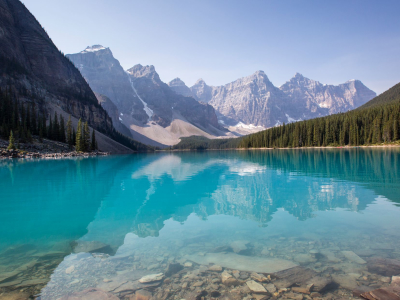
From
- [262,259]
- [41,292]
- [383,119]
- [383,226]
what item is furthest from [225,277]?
[383,119]

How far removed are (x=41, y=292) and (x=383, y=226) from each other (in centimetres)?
1234

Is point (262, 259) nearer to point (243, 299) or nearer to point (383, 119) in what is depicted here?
point (243, 299)

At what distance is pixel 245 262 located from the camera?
714cm

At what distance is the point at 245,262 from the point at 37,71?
16527 cm

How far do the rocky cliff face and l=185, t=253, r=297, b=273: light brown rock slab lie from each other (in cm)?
12441

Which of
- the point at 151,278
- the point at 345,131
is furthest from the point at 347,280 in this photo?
the point at 345,131

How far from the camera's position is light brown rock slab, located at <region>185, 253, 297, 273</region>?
6.76 meters

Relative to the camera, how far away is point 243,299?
17.7ft

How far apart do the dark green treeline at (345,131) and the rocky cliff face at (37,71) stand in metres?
115

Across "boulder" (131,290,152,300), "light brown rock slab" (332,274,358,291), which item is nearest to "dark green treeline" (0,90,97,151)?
"boulder" (131,290,152,300)

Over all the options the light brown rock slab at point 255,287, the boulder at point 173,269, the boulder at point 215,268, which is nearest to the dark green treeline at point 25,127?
the boulder at point 173,269

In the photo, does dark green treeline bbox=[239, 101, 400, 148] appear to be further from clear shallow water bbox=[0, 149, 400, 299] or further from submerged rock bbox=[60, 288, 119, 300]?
submerged rock bbox=[60, 288, 119, 300]

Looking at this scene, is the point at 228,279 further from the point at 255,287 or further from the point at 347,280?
the point at 347,280

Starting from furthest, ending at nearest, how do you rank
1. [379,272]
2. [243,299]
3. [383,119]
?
1. [383,119]
2. [379,272]
3. [243,299]
